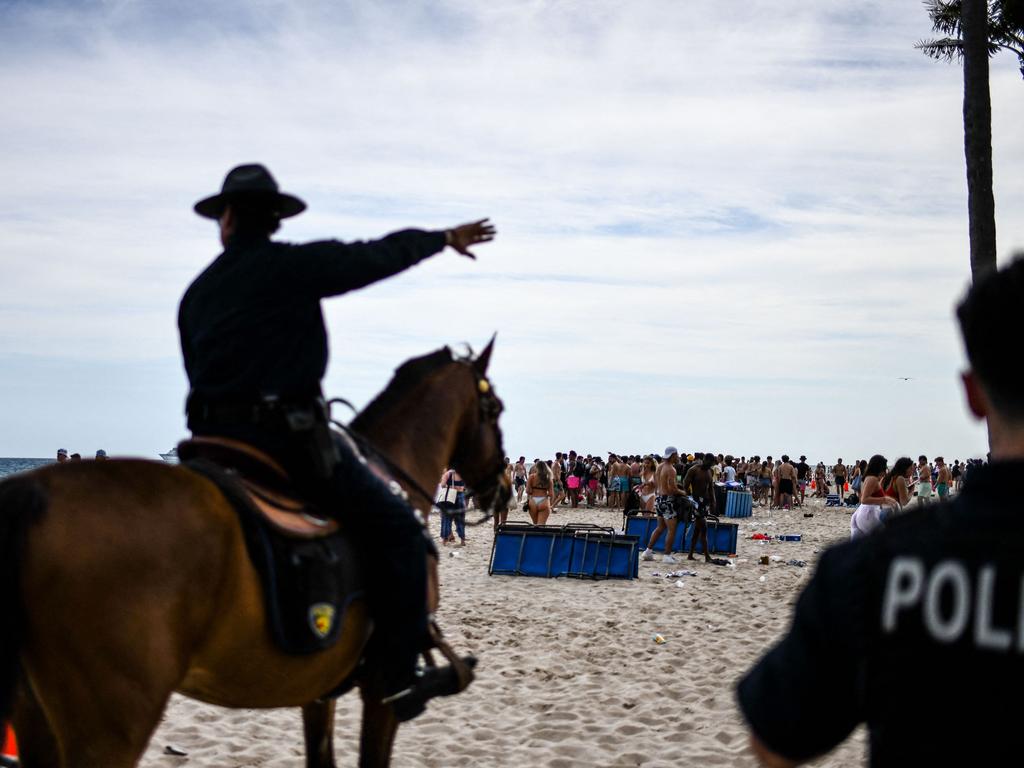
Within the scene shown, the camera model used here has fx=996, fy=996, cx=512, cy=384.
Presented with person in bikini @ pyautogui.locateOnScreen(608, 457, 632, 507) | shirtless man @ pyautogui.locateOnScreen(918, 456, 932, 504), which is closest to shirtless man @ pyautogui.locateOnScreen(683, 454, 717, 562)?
shirtless man @ pyautogui.locateOnScreen(918, 456, 932, 504)

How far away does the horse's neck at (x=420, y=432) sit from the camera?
16.6ft

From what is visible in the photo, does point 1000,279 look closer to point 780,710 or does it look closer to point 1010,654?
point 1010,654

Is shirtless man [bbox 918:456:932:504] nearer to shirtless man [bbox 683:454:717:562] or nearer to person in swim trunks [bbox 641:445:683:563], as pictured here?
shirtless man [bbox 683:454:717:562]

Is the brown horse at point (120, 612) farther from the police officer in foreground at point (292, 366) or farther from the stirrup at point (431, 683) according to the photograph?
the stirrup at point (431, 683)

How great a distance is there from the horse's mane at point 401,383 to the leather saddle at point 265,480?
3.56ft

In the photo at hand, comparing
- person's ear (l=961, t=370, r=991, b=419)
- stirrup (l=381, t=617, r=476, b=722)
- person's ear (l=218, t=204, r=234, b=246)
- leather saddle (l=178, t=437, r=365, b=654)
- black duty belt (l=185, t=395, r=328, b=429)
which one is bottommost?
stirrup (l=381, t=617, r=476, b=722)

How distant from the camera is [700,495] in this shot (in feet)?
63.5

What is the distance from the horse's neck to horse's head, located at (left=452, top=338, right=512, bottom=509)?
0.55 feet

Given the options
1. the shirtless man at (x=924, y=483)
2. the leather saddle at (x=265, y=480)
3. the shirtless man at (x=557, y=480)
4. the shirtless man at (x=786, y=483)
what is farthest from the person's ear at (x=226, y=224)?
the shirtless man at (x=786, y=483)

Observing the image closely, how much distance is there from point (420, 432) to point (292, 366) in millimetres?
1257

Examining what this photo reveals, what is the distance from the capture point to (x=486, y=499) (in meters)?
5.82

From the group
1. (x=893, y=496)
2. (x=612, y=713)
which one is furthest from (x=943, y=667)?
(x=893, y=496)

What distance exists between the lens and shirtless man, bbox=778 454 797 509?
38.2 meters

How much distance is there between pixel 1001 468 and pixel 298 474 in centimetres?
308
